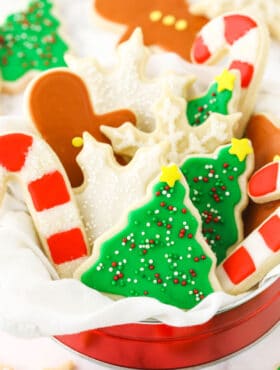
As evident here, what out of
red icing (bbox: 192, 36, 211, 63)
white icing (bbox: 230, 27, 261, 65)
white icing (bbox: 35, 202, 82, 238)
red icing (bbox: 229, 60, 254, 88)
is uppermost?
white icing (bbox: 230, 27, 261, 65)

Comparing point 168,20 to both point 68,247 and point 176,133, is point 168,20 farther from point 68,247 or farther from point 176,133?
point 68,247

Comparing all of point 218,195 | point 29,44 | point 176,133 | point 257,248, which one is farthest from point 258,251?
point 29,44

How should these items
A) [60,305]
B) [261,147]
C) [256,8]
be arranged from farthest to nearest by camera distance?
[256,8] < [261,147] < [60,305]

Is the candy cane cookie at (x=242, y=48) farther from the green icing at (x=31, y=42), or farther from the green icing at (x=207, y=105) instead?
the green icing at (x=31, y=42)

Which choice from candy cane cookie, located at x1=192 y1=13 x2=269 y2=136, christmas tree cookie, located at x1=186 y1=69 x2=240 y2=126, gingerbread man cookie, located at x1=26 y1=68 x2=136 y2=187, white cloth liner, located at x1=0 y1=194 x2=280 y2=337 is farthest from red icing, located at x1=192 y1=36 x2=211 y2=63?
white cloth liner, located at x1=0 y1=194 x2=280 y2=337

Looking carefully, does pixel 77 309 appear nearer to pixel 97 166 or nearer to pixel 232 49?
pixel 97 166

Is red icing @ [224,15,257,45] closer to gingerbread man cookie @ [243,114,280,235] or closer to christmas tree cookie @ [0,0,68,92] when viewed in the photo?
gingerbread man cookie @ [243,114,280,235]

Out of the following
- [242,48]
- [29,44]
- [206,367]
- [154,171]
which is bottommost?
[206,367]
